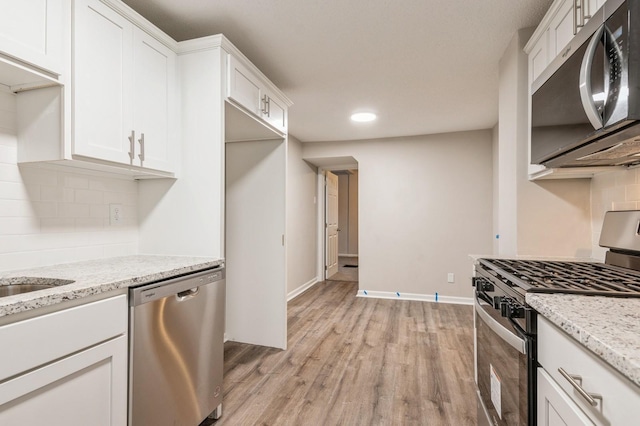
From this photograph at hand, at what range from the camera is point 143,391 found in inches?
53.9

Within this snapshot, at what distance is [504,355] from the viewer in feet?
4.06

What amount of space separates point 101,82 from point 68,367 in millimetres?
1248

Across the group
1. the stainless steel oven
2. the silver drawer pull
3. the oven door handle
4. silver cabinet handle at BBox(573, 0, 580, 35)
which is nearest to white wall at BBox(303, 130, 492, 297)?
the stainless steel oven

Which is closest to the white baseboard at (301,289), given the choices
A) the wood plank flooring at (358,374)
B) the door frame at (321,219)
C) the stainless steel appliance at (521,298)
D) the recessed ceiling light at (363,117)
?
the door frame at (321,219)

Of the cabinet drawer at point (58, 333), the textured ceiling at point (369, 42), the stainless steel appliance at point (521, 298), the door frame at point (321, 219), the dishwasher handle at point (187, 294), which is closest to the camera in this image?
the cabinet drawer at point (58, 333)

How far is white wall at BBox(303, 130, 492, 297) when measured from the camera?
4398 millimetres

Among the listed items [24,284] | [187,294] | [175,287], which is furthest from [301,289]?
[24,284]

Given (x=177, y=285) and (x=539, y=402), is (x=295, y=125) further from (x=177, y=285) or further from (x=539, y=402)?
(x=539, y=402)

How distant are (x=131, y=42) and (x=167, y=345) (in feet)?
5.06

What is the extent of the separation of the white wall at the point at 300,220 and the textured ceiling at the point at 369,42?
54.0 inches

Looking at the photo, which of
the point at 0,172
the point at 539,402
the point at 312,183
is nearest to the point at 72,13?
the point at 0,172

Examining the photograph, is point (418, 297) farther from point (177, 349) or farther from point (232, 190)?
point (177, 349)

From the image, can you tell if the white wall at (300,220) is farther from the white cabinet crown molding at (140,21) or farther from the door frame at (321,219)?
the white cabinet crown molding at (140,21)

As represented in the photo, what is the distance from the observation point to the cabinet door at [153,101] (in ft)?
5.77
